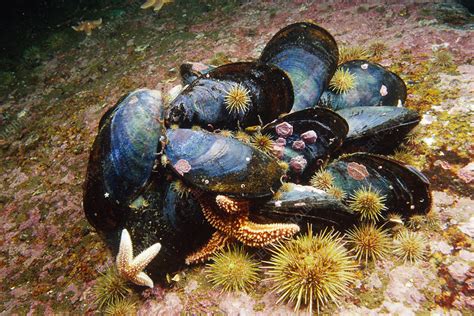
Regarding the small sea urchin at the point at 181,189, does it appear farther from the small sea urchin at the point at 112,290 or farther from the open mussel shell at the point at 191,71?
the open mussel shell at the point at 191,71

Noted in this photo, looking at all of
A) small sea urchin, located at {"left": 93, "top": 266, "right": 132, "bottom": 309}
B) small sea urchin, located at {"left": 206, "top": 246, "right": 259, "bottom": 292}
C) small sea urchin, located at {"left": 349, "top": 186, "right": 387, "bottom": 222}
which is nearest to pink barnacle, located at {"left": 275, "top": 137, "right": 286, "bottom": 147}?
small sea urchin, located at {"left": 349, "top": 186, "right": 387, "bottom": 222}

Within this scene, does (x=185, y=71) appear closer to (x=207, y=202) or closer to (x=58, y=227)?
(x=207, y=202)

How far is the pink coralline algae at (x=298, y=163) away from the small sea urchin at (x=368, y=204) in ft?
1.90

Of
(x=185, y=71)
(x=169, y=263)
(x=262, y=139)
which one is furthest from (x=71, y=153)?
(x=262, y=139)

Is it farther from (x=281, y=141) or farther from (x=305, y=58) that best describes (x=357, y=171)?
(x=305, y=58)

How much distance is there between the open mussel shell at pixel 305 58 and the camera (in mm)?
3789

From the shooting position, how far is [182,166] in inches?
116

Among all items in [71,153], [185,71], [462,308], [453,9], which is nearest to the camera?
[462,308]

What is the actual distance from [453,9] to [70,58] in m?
7.53

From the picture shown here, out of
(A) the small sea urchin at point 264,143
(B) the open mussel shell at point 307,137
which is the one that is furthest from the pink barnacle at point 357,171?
(A) the small sea urchin at point 264,143

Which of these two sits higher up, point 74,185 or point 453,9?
point 453,9

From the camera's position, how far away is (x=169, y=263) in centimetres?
313

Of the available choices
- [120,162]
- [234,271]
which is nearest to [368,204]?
[234,271]

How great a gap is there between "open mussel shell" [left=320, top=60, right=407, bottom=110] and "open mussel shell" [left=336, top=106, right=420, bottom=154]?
35 centimetres
